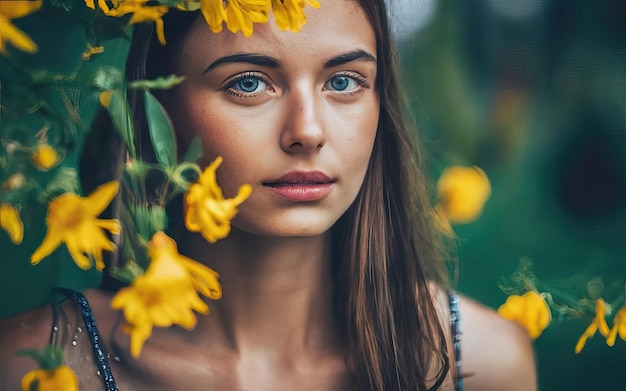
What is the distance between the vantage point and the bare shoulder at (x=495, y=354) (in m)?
1.70

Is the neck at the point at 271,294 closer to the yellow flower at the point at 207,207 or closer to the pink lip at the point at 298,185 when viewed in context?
the pink lip at the point at 298,185

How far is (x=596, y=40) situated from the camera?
167 cm

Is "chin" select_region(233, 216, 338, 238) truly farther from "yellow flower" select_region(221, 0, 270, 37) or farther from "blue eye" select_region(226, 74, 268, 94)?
"yellow flower" select_region(221, 0, 270, 37)

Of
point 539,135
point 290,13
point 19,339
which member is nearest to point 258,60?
point 290,13

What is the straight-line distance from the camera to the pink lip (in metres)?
1.54

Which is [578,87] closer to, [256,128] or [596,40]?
[596,40]

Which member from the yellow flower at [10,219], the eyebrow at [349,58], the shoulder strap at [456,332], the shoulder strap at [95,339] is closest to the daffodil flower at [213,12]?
the eyebrow at [349,58]

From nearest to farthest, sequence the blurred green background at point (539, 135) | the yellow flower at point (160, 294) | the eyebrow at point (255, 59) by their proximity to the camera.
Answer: the yellow flower at point (160, 294), the eyebrow at point (255, 59), the blurred green background at point (539, 135)

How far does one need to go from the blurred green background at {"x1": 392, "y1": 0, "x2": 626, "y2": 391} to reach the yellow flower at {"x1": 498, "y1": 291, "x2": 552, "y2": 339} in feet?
0.06

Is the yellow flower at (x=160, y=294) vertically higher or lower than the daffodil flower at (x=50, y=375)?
higher

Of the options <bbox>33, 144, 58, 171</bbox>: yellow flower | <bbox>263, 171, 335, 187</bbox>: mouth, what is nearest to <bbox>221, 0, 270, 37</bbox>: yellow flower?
<bbox>263, 171, 335, 187</bbox>: mouth

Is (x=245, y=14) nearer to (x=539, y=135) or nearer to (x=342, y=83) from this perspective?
(x=342, y=83)

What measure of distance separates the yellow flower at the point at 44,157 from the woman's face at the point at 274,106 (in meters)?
0.24

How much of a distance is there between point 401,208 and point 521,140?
0.26 m
